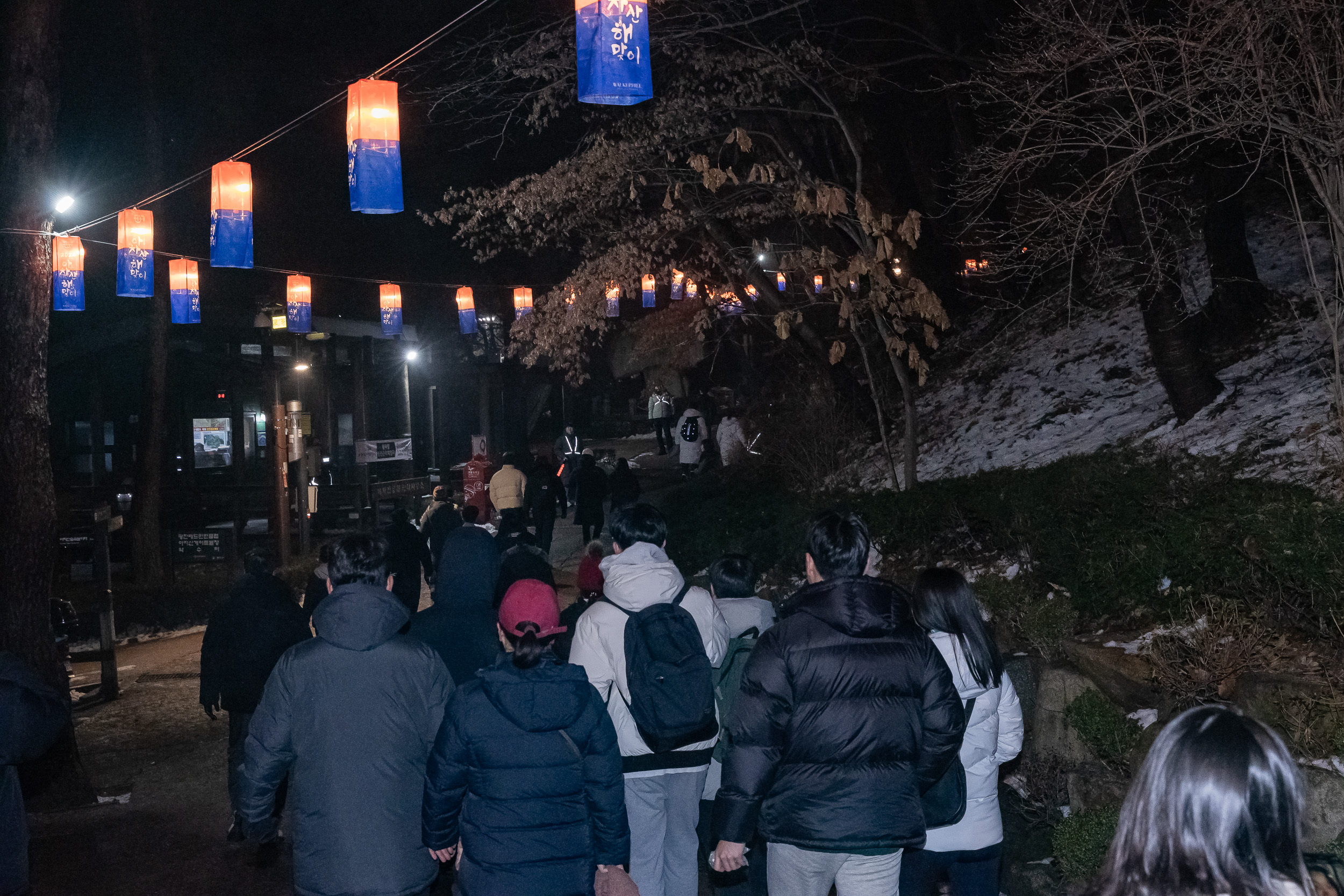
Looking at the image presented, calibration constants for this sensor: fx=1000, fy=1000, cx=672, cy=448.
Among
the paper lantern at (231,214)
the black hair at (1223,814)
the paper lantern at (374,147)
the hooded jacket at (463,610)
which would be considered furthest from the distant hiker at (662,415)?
the black hair at (1223,814)

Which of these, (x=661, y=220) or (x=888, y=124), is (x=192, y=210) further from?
(x=888, y=124)

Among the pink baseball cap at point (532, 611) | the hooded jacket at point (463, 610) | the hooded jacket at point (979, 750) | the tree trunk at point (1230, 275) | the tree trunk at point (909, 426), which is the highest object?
the tree trunk at point (1230, 275)

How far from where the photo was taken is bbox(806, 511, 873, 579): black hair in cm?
350

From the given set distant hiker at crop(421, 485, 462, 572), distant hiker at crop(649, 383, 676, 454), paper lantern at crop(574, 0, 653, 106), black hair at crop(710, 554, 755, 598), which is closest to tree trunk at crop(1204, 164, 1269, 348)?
paper lantern at crop(574, 0, 653, 106)

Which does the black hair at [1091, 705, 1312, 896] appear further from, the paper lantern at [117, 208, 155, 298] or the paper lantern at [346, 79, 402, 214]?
the paper lantern at [117, 208, 155, 298]

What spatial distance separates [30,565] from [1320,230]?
15417 millimetres

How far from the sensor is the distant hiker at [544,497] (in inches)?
600

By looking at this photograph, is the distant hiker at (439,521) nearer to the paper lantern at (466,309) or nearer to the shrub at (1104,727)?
the shrub at (1104,727)

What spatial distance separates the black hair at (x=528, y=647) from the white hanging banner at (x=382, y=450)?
17444 mm

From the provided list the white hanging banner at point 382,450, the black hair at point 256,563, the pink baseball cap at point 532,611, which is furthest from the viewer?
the white hanging banner at point 382,450

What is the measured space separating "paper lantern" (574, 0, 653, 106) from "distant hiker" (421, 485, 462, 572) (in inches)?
197

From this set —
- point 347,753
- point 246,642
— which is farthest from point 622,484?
point 347,753

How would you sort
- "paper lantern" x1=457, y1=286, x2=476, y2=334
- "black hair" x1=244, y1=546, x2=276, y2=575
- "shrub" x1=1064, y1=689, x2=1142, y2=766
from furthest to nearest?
"paper lantern" x1=457, y1=286, x2=476, y2=334
"black hair" x1=244, y1=546, x2=276, y2=575
"shrub" x1=1064, y1=689, x2=1142, y2=766

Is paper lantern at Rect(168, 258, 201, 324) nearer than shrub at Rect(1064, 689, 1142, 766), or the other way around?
shrub at Rect(1064, 689, 1142, 766)
